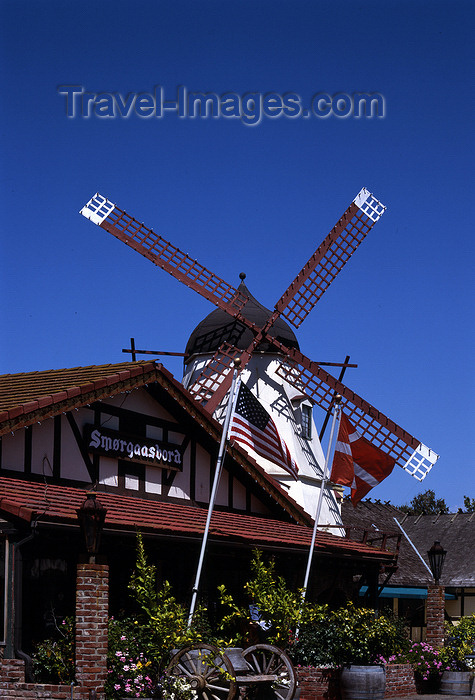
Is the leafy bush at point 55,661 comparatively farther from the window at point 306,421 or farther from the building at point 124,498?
the window at point 306,421

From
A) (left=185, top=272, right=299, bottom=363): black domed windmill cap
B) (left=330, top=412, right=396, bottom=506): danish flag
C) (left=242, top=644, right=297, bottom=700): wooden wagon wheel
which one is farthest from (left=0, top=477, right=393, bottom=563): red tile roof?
(left=185, top=272, right=299, bottom=363): black domed windmill cap

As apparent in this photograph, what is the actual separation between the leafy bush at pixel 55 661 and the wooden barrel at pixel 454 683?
28.1 feet

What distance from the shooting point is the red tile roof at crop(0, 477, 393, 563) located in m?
13.5

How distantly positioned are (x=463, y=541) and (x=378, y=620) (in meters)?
23.0

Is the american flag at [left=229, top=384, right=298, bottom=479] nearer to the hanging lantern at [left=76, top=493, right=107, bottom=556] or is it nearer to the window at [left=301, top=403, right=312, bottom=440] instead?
the window at [left=301, top=403, right=312, bottom=440]

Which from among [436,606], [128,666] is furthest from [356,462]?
[128,666]

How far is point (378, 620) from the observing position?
1683 cm

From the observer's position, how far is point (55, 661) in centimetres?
1291

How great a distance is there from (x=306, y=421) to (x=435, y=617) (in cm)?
932

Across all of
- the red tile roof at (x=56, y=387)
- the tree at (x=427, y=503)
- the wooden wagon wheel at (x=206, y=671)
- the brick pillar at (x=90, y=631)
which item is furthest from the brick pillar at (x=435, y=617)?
the tree at (x=427, y=503)

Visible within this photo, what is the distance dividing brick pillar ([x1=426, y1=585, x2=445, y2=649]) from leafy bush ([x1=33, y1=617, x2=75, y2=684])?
Result: 969 cm

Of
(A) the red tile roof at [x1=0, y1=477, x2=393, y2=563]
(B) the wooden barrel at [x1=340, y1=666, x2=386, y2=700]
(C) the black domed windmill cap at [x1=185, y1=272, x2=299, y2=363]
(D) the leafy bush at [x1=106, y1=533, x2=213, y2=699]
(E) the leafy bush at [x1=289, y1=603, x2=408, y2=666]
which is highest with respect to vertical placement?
(C) the black domed windmill cap at [x1=185, y1=272, x2=299, y2=363]

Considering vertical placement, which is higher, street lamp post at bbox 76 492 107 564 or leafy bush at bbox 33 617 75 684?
street lamp post at bbox 76 492 107 564

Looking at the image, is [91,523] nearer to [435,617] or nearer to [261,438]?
[261,438]
